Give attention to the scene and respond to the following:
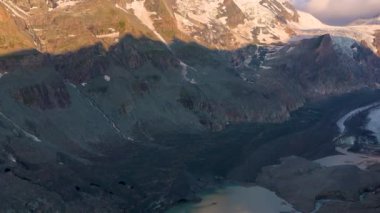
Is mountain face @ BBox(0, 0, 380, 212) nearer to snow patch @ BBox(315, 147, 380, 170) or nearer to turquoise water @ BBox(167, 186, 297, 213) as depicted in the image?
turquoise water @ BBox(167, 186, 297, 213)

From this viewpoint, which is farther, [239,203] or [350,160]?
[350,160]

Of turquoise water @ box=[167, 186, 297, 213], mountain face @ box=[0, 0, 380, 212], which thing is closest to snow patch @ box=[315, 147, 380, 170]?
mountain face @ box=[0, 0, 380, 212]

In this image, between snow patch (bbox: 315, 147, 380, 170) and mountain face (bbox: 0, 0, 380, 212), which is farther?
snow patch (bbox: 315, 147, 380, 170)

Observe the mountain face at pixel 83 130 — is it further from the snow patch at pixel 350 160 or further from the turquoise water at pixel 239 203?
the snow patch at pixel 350 160

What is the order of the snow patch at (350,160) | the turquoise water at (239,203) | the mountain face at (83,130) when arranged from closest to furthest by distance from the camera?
the mountain face at (83,130)
the turquoise water at (239,203)
the snow patch at (350,160)

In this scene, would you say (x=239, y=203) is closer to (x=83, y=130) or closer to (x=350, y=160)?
(x=350, y=160)

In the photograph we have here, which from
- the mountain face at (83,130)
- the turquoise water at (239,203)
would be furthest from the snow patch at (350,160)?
the turquoise water at (239,203)

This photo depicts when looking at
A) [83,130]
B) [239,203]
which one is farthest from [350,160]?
[83,130]

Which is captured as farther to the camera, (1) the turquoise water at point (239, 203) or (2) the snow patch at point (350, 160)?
(2) the snow patch at point (350, 160)
